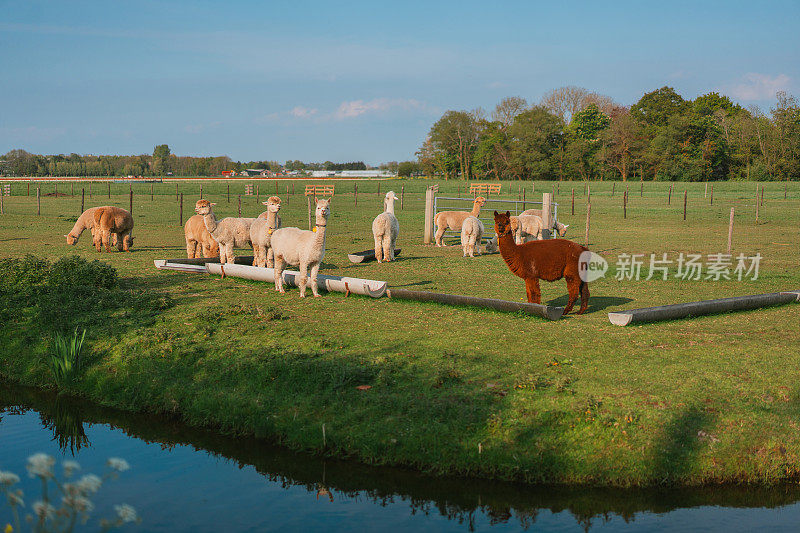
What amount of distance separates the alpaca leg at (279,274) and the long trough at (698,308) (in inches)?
264

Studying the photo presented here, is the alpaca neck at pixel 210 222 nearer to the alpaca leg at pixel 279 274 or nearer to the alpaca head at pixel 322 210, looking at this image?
the alpaca leg at pixel 279 274

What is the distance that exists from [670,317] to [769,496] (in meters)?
5.08

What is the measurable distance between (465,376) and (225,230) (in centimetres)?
1023

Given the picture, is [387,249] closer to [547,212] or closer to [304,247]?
[304,247]

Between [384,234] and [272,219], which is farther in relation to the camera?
[384,234]

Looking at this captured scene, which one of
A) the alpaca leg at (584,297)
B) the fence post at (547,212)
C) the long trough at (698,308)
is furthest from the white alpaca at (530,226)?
the alpaca leg at (584,297)

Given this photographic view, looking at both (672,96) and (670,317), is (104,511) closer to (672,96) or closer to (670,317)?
(670,317)

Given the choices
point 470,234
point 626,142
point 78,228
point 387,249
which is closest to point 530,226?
point 470,234

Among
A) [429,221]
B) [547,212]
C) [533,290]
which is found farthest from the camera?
[429,221]

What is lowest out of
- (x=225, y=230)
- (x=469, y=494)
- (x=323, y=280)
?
(x=469, y=494)

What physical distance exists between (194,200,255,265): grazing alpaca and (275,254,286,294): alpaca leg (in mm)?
3243

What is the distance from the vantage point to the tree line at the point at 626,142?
8138cm

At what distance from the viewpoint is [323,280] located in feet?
46.3

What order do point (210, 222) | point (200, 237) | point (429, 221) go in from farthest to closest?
1. point (429, 221)
2. point (200, 237)
3. point (210, 222)
